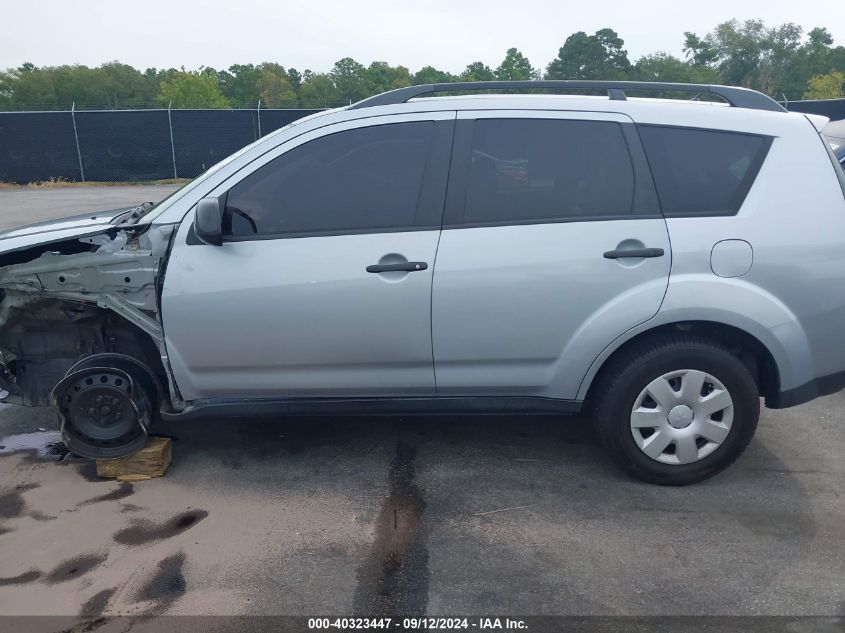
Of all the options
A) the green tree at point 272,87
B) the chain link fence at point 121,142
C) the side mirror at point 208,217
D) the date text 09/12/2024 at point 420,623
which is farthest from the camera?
the green tree at point 272,87

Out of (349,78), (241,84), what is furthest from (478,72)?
(241,84)

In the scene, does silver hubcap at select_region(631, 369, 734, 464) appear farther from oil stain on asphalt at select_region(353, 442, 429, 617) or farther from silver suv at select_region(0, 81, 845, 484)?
oil stain on asphalt at select_region(353, 442, 429, 617)

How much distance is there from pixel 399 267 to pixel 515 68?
6807 centimetres

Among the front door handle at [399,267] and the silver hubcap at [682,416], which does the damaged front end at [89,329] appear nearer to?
the front door handle at [399,267]

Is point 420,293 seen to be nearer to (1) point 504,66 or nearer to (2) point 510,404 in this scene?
(2) point 510,404

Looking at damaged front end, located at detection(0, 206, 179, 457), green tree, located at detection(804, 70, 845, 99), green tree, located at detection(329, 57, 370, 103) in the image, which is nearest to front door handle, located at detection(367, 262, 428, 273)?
damaged front end, located at detection(0, 206, 179, 457)

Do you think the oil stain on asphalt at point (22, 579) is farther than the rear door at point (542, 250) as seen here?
No

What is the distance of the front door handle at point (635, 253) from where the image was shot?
134 inches

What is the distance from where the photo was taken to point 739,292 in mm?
3389

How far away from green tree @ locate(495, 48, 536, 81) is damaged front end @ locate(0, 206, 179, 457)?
6150 centimetres

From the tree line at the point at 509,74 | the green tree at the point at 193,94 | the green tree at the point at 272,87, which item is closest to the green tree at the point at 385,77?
the tree line at the point at 509,74

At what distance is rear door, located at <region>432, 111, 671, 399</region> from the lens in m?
3.42

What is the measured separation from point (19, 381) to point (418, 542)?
2.52 metres

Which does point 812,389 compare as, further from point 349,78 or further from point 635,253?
point 349,78
